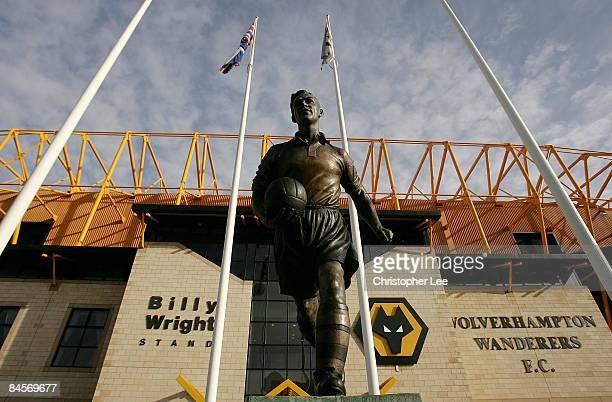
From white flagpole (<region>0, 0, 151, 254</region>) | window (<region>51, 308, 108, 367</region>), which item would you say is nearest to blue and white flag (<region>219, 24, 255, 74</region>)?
white flagpole (<region>0, 0, 151, 254</region>)

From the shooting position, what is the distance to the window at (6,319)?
12891 millimetres

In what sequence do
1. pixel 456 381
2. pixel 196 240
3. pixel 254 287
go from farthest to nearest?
1. pixel 196 240
2. pixel 254 287
3. pixel 456 381

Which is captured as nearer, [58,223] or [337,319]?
[337,319]

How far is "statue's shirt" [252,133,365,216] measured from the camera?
312cm

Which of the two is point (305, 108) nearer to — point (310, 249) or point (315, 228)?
point (315, 228)

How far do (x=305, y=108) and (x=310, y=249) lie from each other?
130cm

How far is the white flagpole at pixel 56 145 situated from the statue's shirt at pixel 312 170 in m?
2.37

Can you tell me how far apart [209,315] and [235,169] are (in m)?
Answer: 6.51

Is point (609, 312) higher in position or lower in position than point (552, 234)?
lower

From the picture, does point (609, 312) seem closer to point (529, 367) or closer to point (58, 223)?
point (529, 367)

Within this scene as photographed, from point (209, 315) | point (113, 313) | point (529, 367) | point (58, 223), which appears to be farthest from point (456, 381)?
point (58, 223)

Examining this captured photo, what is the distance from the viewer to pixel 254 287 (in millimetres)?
13141

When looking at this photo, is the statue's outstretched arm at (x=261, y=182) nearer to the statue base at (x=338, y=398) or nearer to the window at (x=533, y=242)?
the statue base at (x=338, y=398)
